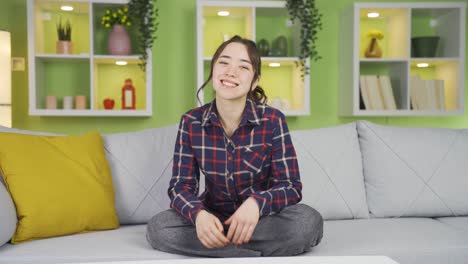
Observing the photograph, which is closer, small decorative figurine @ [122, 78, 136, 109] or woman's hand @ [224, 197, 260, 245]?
woman's hand @ [224, 197, 260, 245]

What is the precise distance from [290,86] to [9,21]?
192 cm

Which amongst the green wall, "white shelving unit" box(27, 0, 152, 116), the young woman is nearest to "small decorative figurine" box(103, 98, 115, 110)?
"white shelving unit" box(27, 0, 152, 116)

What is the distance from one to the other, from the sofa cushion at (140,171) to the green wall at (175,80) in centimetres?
140

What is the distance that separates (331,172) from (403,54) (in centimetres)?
160

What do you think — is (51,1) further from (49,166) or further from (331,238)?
(331,238)

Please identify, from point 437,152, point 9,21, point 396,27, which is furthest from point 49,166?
point 396,27

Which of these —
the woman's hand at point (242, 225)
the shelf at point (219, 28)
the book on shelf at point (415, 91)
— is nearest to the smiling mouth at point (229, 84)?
the woman's hand at point (242, 225)

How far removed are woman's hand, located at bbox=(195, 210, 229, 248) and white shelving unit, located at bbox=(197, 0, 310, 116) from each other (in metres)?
1.91

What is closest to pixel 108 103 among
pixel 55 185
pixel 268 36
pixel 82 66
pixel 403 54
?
pixel 82 66

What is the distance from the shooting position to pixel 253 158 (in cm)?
171

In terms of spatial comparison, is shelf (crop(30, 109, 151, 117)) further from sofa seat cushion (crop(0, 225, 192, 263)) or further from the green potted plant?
sofa seat cushion (crop(0, 225, 192, 263))

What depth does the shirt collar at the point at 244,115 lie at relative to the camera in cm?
173

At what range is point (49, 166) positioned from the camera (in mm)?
1832

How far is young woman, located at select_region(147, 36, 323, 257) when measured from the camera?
1.58 meters
